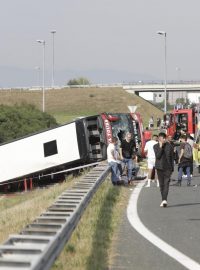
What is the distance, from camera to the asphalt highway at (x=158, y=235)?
7.98 metres

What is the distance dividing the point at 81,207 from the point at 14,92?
11638 centimetres

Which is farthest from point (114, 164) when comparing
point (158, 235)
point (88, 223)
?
point (158, 235)

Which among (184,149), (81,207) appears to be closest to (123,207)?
(81,207)

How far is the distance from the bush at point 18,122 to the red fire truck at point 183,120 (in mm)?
12333

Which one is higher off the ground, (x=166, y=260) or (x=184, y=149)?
(x=184, y=149)

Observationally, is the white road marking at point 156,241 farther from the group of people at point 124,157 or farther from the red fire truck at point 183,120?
the red fire truck at point 183,120

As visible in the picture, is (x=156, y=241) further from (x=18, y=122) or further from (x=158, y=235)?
(x=18, y=122)

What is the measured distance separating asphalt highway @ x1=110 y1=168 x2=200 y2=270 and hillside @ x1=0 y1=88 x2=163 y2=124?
3604 inches

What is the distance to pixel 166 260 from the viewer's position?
8070 mm

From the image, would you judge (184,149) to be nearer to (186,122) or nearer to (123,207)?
(123,207)

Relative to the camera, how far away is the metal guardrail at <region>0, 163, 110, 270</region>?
4.80m

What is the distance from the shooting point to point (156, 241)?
9422mm

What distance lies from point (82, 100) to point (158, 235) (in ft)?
358

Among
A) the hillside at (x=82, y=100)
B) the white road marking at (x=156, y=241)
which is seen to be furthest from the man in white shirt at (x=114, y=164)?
the hillside at (x=82, y=100)
